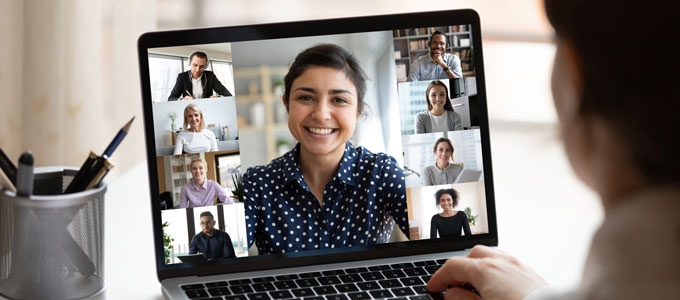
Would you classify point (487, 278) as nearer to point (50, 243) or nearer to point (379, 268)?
point (379, 268)

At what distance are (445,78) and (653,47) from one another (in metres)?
0.58

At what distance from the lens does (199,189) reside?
993 mm

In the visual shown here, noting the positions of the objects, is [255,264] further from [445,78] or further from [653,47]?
[653,47]

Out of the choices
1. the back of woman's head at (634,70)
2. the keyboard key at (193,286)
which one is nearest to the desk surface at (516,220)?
the keyboard key at (193,286)

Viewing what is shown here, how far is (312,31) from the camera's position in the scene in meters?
1.02

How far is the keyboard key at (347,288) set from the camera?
3.03 feet

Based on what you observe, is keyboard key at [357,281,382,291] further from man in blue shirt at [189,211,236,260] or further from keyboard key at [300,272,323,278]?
man in blue shirt at [189,211,236,260]

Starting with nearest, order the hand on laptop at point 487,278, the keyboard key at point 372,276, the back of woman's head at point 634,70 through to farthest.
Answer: the back of woman's head at point 634,70
the hand on laptop at point 487,278
the keyboard key at point 372,276

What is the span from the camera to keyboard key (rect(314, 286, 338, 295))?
0.92 meters

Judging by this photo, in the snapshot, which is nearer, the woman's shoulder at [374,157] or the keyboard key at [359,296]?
the keyboard key at [359,296]

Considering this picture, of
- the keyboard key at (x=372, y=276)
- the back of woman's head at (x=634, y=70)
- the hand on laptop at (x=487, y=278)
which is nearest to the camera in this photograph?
the back of woman's head at (x=634, y=70)

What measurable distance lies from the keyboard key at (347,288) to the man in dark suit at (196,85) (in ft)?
0.88

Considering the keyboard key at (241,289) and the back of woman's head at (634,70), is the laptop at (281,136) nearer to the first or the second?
the keyboard key at (241,289)

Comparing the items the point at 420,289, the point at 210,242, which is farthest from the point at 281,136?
the point at 420,289
